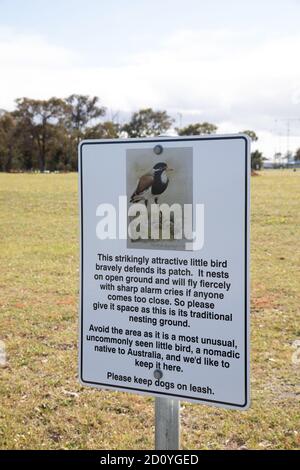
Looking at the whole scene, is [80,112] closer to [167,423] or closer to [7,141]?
[7,141]

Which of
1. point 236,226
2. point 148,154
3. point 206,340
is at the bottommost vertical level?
point 206,340

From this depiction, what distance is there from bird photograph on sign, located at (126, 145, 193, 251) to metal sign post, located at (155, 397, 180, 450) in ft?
1.99

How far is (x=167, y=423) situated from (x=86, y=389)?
8.34ft

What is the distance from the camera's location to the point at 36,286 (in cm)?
823

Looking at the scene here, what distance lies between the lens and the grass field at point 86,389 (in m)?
3.87

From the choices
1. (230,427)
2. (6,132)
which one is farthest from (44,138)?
(230,427)

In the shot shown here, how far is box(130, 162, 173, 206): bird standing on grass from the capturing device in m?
2.05

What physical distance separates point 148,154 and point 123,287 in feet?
1.61

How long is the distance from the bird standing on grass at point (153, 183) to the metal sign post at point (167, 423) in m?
0.76

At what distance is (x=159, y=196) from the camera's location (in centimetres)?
205

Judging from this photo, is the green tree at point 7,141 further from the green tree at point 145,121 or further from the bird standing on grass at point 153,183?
the bird standing on grass at point 153,183

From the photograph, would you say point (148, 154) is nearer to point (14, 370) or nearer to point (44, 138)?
point (14, 370)

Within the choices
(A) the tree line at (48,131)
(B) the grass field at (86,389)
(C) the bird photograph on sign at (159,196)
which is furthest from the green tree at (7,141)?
(C) the bird photograph on sign at (159,196)
